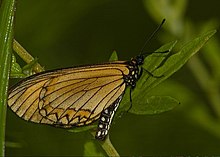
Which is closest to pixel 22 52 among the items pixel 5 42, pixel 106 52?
pixel 5 42

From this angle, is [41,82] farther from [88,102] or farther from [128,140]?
[128,140]

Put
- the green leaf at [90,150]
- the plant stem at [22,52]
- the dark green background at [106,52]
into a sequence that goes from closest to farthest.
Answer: the plant stem at [22,52], the green leaf at [90,150], the dark green background at [106,52]

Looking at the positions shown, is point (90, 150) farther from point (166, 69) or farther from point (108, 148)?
point (166, 69)

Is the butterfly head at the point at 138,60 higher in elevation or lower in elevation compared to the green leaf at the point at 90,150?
higher

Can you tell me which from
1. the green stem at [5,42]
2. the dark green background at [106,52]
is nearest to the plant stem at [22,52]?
the green stem at [5,42]

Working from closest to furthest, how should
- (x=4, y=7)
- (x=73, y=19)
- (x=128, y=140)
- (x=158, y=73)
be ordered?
(x=4, y=7)
(x=158, y=73)
(x=128, y=140)
(x=73, y=19)

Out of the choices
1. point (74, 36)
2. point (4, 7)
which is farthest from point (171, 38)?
point (4, 7)

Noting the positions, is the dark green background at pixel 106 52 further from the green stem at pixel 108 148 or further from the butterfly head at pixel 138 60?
the green stem at pixel 108 148
